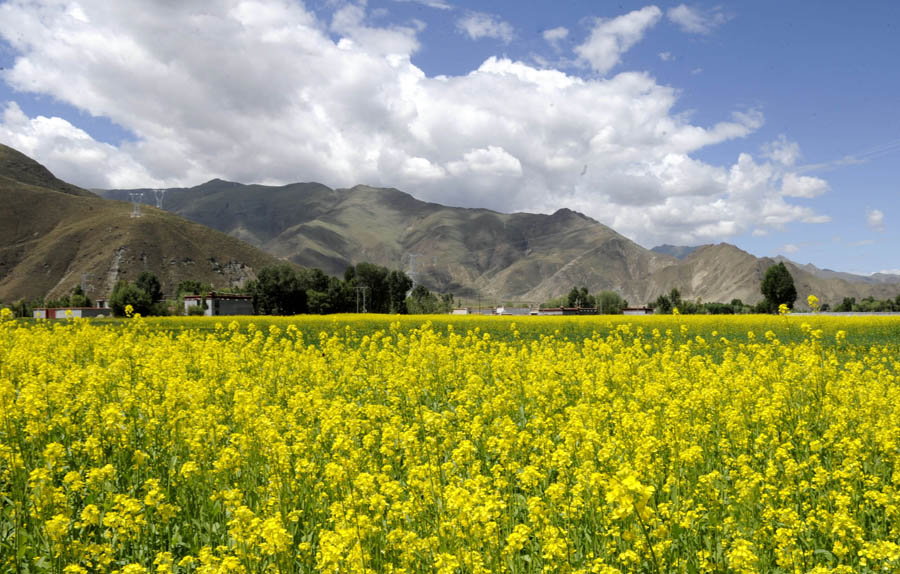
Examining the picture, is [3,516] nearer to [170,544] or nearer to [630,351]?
[170,544]

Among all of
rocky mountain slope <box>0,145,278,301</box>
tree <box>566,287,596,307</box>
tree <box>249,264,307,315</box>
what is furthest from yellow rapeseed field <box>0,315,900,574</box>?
tree <box>566,287,596,307</box>

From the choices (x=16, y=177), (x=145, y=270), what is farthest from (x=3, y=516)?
(x=16, y=177)

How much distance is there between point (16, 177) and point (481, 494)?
247m

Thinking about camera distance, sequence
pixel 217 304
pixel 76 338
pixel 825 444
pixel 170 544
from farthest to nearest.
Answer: pixel 217 304, pixel 76 338, pixel 825 444, pixel 170 544

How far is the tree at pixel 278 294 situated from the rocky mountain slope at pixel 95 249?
39.1 meters

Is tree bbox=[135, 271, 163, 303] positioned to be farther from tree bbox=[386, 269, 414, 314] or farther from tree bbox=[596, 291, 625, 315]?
tree bbox=[596, 291, 625, 315]

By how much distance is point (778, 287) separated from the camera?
13050 centimetres

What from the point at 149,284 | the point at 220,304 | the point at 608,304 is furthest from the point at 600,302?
the point at 149,284

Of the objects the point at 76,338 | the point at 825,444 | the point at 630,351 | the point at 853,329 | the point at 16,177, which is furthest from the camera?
the point at 16,177

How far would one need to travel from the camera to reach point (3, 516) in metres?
5.41

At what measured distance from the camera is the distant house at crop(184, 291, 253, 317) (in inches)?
3310

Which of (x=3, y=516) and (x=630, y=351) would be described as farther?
(x=630, y=351)

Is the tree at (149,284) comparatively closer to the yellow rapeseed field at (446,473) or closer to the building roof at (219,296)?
the building roof at (219,296)

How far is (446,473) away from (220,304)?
299ft
